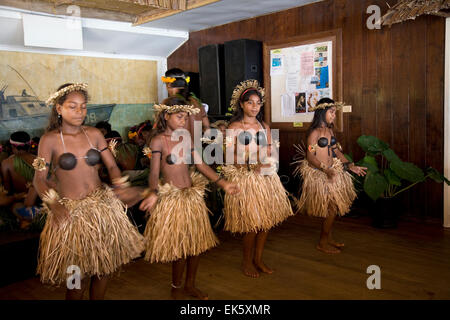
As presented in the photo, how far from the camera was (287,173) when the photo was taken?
5023 mm

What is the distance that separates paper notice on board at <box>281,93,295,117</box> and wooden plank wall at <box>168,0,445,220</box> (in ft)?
2.25

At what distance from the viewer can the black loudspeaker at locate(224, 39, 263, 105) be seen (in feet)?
16.1

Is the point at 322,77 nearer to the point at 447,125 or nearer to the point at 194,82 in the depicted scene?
the point at 447,125

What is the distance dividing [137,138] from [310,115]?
2024mm

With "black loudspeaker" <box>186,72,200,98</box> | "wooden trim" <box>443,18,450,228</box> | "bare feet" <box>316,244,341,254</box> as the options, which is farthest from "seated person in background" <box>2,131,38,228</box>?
"wooden trim" <box>443,18,450,228</box>

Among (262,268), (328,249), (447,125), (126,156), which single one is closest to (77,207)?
(262,268)

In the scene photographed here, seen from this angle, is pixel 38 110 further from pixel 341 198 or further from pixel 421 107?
pixel 421 107

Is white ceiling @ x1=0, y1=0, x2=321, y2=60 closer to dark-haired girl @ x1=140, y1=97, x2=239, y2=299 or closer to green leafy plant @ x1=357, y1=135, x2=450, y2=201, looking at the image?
green leafy plant @ x1=357, y1=135, x2=450, y2=201

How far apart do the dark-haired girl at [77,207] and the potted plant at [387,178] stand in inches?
91.4

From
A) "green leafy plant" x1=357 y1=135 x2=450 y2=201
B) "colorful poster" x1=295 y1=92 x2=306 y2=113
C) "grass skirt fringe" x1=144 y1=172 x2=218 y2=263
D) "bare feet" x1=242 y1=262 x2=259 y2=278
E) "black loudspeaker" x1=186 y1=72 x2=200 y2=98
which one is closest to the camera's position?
"grass skirt fringe" x1=144 y1=172 x2=218 y2=263

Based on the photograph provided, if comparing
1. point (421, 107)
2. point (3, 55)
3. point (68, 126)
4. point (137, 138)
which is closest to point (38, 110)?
point (3, 55)

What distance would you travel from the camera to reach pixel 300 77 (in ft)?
15.5
